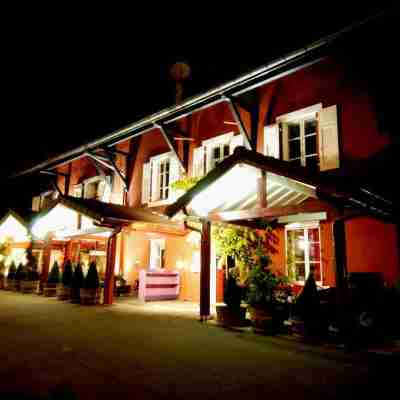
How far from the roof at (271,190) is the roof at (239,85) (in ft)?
10.3

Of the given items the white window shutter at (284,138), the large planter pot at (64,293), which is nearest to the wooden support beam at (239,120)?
the white window shutter at (284,138)

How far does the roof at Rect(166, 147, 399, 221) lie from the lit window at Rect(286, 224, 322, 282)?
1.06m

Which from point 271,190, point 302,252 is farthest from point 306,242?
point 271,190

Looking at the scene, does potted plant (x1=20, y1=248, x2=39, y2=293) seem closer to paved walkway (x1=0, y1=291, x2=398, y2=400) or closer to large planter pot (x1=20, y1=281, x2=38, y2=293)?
large planter pot (x1=20, y1=281, x2=38, y2=293)

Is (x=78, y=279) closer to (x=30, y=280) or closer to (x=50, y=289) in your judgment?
(x=50, y=289)

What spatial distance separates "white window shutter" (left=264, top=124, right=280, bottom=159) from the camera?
9000mm

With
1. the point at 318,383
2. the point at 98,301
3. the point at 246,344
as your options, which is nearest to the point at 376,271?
the point at 246,344

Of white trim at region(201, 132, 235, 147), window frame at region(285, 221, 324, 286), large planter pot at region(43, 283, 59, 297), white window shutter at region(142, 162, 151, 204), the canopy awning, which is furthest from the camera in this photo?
white window shutter at region(142, 162, 151, 204)

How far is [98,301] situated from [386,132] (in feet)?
28.2

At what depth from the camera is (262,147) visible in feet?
31.1

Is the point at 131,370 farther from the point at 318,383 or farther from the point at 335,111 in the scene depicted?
the point at 335,111

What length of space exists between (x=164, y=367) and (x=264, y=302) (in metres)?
2.67

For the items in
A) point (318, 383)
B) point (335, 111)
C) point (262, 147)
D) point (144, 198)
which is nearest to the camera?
point (318, 383)

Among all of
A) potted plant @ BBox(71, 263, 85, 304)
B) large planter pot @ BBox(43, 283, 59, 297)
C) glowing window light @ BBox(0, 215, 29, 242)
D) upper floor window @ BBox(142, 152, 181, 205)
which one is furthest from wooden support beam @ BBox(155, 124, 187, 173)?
glowing window light @ BBox(0, 215, 29, 242)
